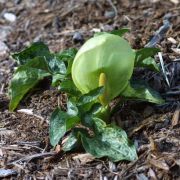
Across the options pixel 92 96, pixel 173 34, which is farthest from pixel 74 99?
pixel 173 34

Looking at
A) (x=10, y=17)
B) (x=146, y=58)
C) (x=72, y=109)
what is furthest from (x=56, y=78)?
(x=10, y=17)

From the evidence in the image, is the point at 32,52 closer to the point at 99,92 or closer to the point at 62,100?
the point at 62,100

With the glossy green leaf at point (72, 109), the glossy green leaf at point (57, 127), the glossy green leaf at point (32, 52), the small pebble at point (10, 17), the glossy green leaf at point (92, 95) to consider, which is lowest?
the small pebble at point (10, 17)

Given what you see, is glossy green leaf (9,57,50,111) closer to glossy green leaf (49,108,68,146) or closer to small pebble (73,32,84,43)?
glossy green leaf (49,108,68,146)

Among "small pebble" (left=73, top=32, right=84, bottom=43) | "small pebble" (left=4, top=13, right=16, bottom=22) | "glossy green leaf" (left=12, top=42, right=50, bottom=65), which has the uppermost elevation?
"glossy green leaf" (left=12, top=42, right=50, bottom=65)

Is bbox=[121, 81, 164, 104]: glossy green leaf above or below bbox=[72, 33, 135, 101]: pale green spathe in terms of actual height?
below

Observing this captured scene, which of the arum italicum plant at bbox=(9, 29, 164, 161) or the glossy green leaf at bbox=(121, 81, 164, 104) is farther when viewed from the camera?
the glossy green leaf at bbox=(121, 81, 164, 104)

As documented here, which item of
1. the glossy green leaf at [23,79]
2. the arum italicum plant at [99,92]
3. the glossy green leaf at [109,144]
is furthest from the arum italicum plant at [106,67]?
the glossy green leaf at [23,79]

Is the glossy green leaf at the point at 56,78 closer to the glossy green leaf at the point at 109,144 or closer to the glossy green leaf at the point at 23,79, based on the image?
the glossy green leaf at the point at 23,79

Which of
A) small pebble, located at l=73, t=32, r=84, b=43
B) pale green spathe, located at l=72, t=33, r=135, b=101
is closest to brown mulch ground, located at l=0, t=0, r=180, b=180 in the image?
small pebble, located at l=73, t=32, r=84, b=43
